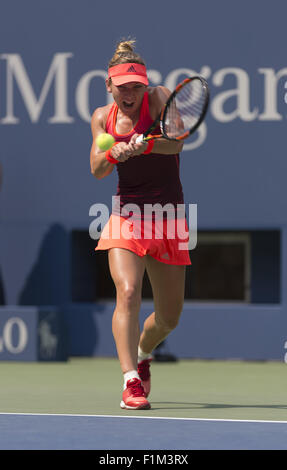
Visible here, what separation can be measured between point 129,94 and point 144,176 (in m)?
0.49

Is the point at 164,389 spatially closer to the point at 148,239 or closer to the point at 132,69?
the point at 148,239

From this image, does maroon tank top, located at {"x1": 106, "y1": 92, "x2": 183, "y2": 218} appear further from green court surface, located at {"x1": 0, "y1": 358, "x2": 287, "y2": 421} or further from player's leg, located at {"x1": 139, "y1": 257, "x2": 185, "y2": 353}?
green court surface, located at {"x1": 0, "y1": 358, "x2": 287, "y2": 421}

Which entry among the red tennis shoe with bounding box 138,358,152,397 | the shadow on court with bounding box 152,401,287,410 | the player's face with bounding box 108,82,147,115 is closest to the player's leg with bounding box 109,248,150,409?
Answer: the shadow on court with bounding box 152,401,287,410

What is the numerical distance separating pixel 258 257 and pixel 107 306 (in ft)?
4.98

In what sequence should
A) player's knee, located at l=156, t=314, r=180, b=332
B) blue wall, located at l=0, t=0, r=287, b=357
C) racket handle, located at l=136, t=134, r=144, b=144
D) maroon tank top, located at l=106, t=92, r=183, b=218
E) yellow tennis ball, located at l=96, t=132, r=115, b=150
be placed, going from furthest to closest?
blue wall, located at l=0, t=0, r=287, b=357 → player's knee, located at l=156, t=314, r=180, b=332 → maroon tank top, located at l=106, t=92, r=183, b=218 → yellow tennis ball, located at l=96, t=132, r=115, b=150 → racket handle, located at l=136, t=134, r=144, b=144

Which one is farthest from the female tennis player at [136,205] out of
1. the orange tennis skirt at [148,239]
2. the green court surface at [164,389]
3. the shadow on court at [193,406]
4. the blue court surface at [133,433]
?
the blue court surface at [133,433]

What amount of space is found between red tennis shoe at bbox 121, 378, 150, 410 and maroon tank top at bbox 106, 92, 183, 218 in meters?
1.03

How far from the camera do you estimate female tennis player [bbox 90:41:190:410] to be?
257 inches

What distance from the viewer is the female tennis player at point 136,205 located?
652cm

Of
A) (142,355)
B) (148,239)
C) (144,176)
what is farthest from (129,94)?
(142,355)

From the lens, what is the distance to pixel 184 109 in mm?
6613

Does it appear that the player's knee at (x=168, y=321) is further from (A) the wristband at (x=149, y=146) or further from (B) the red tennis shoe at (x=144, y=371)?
(A) the wristband at (x=149, y=146)

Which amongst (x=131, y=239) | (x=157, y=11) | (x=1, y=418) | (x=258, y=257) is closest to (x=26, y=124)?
(x=157, y=11)

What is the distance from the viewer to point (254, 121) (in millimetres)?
10445
